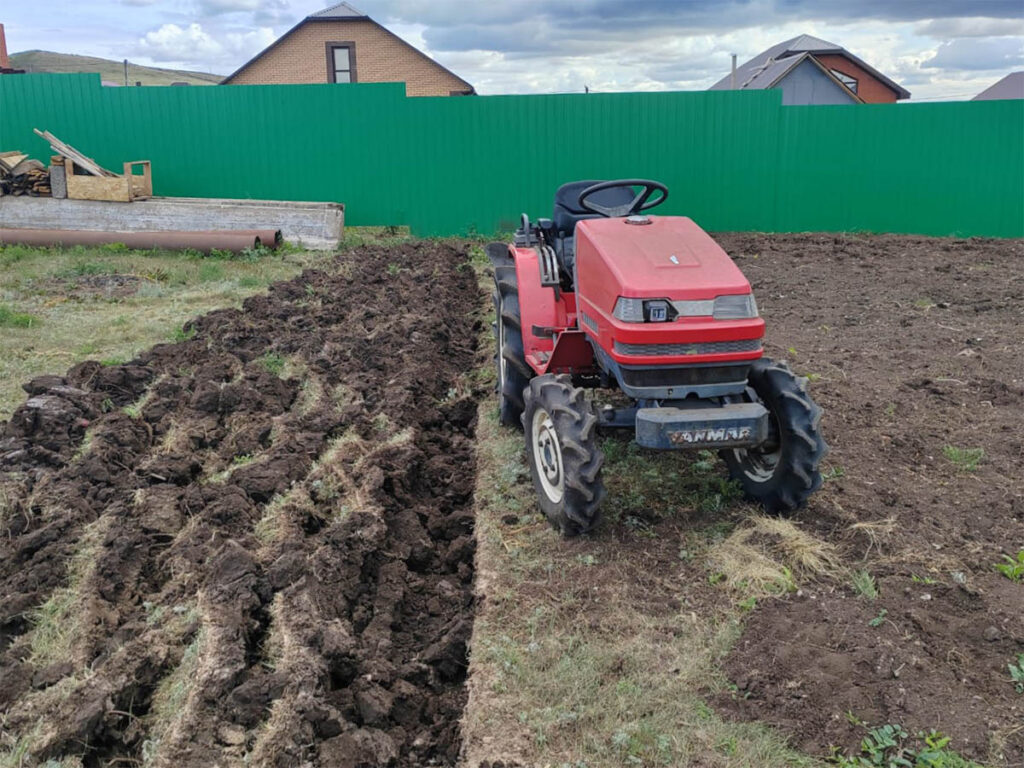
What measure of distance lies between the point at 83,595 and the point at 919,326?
7844mm

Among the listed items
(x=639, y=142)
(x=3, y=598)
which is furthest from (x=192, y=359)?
(x=639, y=142)

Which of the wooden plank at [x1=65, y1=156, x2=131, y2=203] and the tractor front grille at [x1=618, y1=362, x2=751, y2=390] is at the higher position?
the wooden plank at [x1=65, y1=156, x2=131, y2=203]

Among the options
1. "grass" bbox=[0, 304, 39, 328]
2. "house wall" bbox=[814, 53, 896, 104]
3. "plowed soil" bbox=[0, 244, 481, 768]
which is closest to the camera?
"plowed soil" bbox=[0, 244, 481, 768]

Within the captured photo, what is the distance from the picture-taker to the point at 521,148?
1509cm

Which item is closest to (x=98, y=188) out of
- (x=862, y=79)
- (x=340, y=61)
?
(x=340, y=61)

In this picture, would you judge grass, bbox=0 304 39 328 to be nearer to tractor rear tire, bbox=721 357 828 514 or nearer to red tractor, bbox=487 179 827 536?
red tractor, bbox=487 179 827 536

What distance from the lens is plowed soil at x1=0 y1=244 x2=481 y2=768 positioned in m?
3.17

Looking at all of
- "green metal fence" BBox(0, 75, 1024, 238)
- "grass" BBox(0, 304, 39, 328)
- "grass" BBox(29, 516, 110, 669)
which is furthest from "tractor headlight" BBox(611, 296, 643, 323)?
"green metal fence" BBox(0, 75, 1024, 238)

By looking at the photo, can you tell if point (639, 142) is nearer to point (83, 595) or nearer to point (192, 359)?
→ point (192, 359)

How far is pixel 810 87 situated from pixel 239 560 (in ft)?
123

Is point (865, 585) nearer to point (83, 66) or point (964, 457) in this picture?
point (964, 457)

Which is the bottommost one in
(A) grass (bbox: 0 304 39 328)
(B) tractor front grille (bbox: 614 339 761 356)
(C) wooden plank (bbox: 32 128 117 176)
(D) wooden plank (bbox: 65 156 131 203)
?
(A) grass (bbox: 0 304 39 328)

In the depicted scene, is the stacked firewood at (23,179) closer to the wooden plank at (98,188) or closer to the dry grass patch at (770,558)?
the wooden plank at (98,188)

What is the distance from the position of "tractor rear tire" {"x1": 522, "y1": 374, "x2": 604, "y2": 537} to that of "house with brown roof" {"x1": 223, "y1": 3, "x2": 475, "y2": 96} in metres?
30.0
